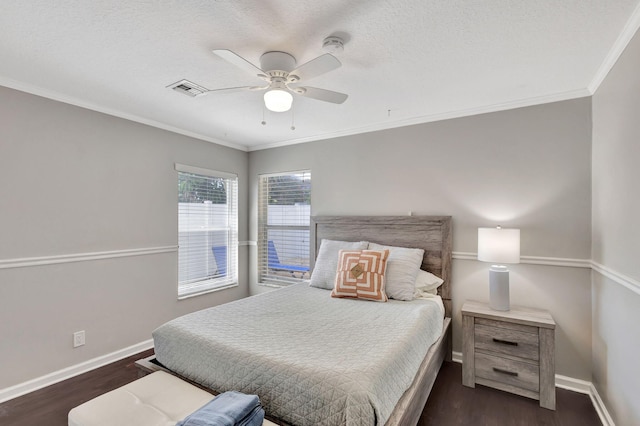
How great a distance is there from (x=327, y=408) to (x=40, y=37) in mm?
2554

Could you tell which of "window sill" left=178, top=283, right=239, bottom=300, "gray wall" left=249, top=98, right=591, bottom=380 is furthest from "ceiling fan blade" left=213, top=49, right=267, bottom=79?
"window sill" left=178, top=283, right=239, bottom=300

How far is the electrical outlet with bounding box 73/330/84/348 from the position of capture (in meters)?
2.65

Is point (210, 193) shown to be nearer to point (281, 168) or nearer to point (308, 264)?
point (281, 168)

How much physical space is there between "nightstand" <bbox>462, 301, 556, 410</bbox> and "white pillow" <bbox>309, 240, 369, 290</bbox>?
47.5 inches

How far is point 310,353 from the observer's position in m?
1.59

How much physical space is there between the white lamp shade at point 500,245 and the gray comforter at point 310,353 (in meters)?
0.64

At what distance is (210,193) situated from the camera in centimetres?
398

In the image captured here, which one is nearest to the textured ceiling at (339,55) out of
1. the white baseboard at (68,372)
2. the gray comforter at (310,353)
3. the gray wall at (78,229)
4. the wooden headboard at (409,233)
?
the gray wall at (78,229)

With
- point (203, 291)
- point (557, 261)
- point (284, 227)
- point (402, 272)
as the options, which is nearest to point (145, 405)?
point (402, 272)

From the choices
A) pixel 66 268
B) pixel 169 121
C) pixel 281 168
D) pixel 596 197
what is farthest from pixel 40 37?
pixel 596 197

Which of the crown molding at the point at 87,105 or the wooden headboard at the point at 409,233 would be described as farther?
the wooden headboard at the point at 409,233

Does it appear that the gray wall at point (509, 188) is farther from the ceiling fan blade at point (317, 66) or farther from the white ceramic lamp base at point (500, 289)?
the ceiling fan blade at point (317, 66)

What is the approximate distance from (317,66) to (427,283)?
6.99ft

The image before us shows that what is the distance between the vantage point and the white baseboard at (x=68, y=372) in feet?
7.53
